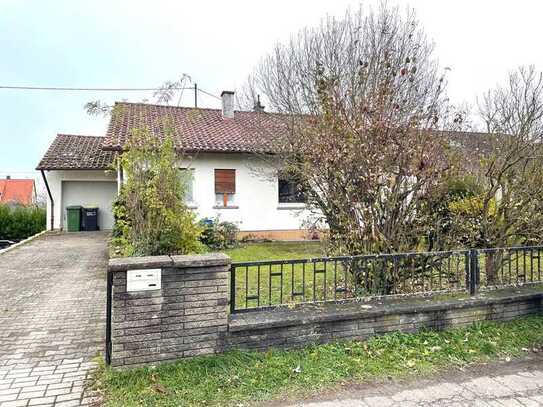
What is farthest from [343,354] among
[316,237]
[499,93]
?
[499,93]

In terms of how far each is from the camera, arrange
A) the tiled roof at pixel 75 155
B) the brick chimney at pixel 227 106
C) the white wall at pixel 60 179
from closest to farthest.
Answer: the tiled roof at pixel 75 155
the white wall at pixel 60 179
the brick chimney at pixel 227 106

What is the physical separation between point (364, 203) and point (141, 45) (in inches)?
486

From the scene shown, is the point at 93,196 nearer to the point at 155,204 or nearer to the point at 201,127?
the point at 201,127

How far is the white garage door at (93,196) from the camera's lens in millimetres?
16984

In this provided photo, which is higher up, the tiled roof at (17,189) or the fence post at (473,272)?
the tiled roof at (17,189)

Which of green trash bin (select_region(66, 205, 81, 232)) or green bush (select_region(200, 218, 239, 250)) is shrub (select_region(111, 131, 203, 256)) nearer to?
green bush (select_region(200, 218, 239, 250))

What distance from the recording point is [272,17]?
431 inches

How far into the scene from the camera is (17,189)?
53094mm

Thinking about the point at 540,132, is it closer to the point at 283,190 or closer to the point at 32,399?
the point at 32,399

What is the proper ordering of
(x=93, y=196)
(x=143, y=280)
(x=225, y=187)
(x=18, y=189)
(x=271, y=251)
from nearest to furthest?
(x=143, y=280), (x=271, y=251), (x=225, y=187), (x=93, y=196), (x=18, y=189)

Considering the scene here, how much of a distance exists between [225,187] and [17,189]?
50.0 meters

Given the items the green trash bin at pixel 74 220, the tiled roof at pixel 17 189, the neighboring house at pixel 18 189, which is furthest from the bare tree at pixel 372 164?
the tiled roof at pixel 17 189

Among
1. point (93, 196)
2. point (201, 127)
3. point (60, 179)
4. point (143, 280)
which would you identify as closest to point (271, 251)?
point (201, 127)

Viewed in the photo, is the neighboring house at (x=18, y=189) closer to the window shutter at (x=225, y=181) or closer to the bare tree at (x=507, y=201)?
the window shutter at (x=225, y=181)
